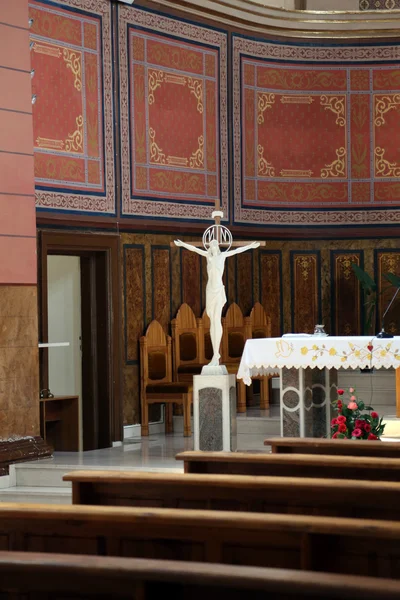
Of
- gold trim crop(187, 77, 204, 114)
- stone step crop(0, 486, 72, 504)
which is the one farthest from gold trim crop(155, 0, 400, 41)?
stone step crop(0, 486, 72, 504)

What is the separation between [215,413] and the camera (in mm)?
8125

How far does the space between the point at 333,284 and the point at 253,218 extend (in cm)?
125

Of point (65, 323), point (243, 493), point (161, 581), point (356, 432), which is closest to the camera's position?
point (161, 581)

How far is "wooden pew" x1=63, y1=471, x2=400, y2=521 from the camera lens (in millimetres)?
3373

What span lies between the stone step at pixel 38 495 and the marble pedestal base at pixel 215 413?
114 centimetres

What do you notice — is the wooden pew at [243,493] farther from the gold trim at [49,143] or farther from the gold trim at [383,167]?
the gold trim at [383,167]

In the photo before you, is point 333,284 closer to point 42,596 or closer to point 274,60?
point 274,60

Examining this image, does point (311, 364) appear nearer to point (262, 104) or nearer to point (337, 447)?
point (337, 447)

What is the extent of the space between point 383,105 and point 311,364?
16.2 ft

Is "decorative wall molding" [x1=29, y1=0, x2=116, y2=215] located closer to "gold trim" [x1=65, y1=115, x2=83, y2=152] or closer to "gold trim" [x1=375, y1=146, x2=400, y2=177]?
"gold trim" [x1=65, y1=115, x2=83, y2=152]

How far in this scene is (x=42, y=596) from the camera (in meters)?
2.48

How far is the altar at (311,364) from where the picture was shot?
8125 mm

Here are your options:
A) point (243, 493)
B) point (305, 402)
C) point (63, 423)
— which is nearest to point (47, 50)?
point (63, 423)

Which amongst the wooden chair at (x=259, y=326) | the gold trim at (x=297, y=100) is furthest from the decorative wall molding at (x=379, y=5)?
the wooden chair at (x=259, y=326)
